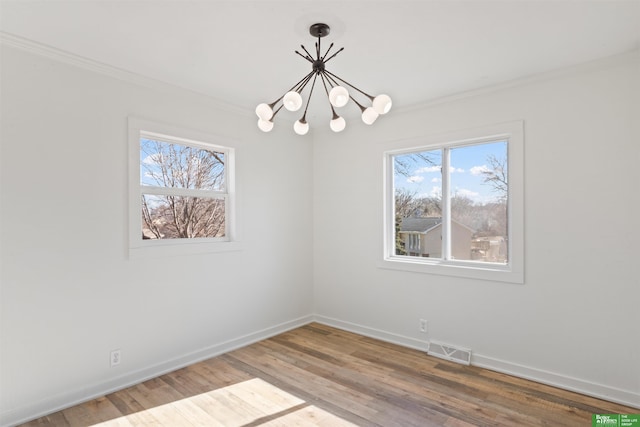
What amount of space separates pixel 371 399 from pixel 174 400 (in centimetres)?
150

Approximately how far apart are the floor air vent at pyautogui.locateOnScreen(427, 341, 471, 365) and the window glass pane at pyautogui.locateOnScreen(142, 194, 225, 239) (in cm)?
Answer: 247

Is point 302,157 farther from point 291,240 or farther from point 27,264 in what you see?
point 27,264

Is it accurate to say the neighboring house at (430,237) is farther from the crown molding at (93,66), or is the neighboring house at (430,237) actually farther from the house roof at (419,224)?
the crown molding at (93,66)

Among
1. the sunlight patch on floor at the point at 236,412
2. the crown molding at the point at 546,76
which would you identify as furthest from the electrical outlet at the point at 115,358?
the crown molding at the point at 546,76

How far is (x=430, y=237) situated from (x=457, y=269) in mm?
454

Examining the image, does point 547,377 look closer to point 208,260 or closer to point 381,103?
point 381,103

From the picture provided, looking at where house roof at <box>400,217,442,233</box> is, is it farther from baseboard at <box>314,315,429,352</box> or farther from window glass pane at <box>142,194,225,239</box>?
window glass pane at <box>142,194,225,239</box>

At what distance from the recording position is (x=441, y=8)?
1.91 metres

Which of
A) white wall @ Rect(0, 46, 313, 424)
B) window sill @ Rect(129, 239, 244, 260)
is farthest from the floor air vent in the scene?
window sill @ Rect(129, 239, 244, 260)

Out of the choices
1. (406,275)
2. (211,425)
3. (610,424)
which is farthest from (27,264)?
(610,424)

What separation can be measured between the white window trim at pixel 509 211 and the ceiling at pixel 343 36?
1.63ft

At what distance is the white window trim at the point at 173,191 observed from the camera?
2.76 meters

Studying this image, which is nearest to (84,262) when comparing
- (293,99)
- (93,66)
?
(93,66)

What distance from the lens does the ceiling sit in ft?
6.25
